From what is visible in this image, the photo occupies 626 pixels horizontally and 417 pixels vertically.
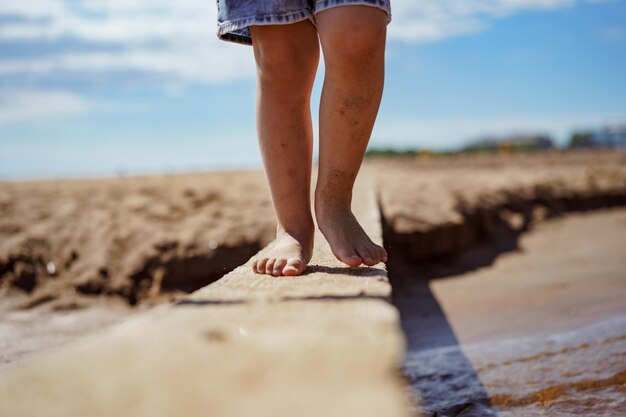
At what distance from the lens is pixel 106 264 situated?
4012 millimetres

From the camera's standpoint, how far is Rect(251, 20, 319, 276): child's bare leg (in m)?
2.03

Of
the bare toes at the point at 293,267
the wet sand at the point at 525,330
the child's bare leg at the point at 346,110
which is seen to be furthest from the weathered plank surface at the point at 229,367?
the wet sand at the point at 525,330

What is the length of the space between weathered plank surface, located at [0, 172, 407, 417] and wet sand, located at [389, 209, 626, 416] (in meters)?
1.13

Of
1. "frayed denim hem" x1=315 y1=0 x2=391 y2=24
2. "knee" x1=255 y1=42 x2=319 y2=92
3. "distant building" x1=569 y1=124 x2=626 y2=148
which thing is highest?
"frayed denim hem" x1=315 y1=0 x2=391 y2=24

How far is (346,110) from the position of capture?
1.84 metres

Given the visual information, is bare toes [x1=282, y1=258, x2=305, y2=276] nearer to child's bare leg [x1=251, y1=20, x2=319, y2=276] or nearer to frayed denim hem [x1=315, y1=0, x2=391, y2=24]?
child's bare leg [x1=251, y1=20, x2=319, y2=276]

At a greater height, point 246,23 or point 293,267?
point 246,23

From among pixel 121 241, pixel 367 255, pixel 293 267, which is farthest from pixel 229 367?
pixel 121 241

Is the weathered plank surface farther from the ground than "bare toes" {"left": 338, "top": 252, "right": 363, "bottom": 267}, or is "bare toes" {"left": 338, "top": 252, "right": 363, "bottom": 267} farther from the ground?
the weathered plank surface

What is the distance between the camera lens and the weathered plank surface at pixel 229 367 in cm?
82

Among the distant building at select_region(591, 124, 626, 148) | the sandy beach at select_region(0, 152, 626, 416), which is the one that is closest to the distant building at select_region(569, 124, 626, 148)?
the distant building at select_region(591, 124, 626, 148)

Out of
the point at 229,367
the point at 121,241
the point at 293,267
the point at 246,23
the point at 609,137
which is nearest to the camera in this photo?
the point at 229,367

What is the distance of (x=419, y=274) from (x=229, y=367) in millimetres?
4029

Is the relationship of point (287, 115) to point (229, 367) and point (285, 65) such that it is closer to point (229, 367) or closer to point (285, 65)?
point (285, 65)
